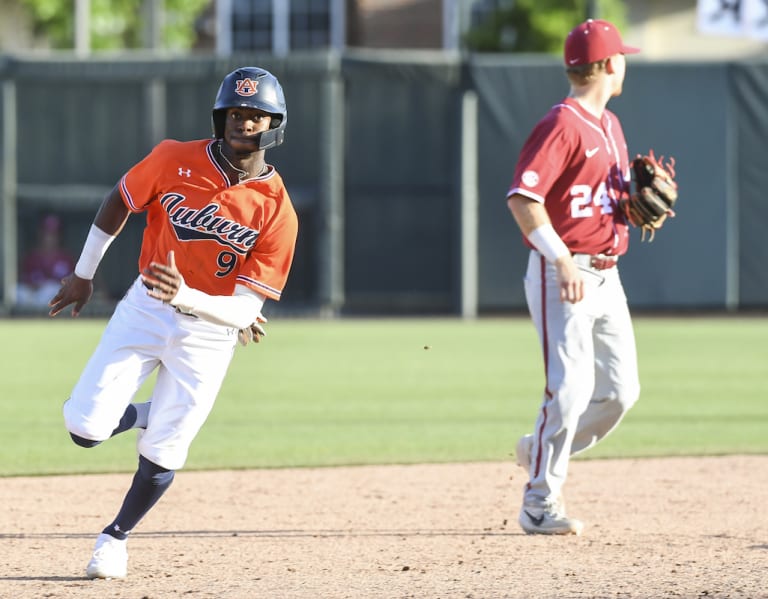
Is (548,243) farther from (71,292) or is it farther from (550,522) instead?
(71,292)

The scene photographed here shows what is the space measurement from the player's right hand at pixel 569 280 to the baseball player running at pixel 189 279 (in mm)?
1038

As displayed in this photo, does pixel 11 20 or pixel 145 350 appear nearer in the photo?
pixel 145 350

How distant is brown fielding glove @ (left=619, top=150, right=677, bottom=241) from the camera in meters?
5.63

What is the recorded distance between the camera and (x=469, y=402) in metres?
10.2

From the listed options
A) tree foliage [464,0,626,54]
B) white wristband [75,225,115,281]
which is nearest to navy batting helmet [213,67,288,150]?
white wristband [75,225,115,281]

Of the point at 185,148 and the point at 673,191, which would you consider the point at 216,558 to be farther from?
the point at 673,191

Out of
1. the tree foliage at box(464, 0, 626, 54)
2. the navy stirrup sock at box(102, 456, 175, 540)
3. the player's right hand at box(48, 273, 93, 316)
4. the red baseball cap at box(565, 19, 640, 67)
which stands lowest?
the navy stirrup sock at box(102, 456, 175, 540)

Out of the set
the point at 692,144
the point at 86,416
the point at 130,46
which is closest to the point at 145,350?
the point at 86,416

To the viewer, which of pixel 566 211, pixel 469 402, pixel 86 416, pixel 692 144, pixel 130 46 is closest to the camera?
pixel 86 416

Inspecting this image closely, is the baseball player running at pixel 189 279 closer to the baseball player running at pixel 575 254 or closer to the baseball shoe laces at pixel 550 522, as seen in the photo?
the baseball player running at pixel 575 254

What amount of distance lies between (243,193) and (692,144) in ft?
44.2

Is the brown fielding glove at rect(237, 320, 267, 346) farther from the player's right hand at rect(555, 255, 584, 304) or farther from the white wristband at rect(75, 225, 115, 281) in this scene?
the player's right hand at rect(555, 255, 584, 304)

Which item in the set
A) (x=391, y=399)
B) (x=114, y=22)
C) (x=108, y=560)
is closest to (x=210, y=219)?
(x=108, y=560)

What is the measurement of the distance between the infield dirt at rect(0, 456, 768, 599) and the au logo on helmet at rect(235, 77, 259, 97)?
1.66 metres
